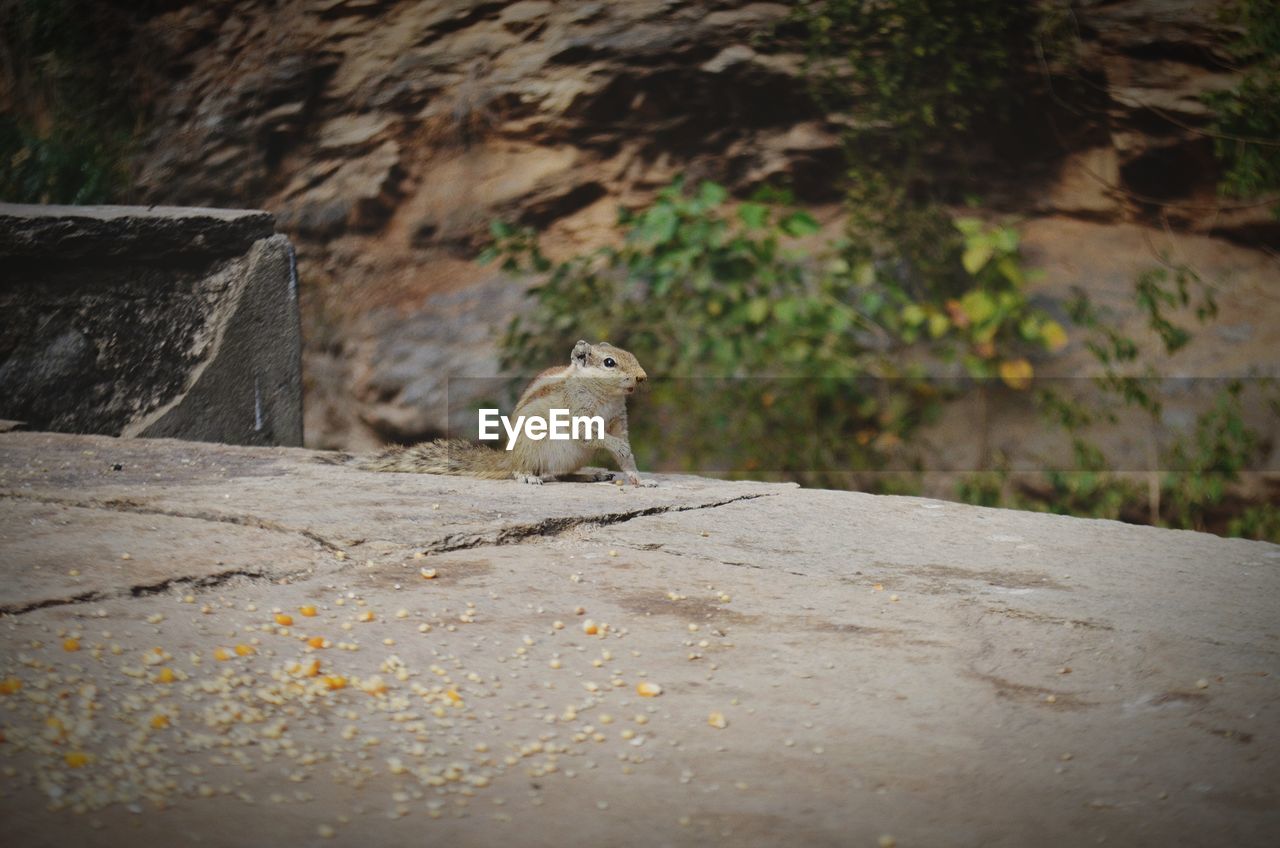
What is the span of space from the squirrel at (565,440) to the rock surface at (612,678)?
0.93m

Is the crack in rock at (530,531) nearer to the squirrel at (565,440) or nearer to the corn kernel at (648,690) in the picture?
the squirrel at (565,440)

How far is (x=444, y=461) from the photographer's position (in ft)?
15.4

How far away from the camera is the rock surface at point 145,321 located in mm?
5266

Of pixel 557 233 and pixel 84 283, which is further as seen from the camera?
pixel 557 233

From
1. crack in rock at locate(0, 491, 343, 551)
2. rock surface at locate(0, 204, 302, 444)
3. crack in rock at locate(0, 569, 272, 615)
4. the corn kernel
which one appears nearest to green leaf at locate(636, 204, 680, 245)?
rock surface at locate(0, 204, 302, 444)

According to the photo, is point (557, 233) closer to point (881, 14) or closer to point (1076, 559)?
point (881, 14)

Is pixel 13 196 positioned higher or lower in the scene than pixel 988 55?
lower

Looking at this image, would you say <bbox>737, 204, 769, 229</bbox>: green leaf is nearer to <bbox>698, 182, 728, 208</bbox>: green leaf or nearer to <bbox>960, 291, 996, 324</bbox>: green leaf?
<bbox>698, 182, 728, 208</bbox>: green leaf

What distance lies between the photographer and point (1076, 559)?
3348 millimetres

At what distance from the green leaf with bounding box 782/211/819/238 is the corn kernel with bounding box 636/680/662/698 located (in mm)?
4722

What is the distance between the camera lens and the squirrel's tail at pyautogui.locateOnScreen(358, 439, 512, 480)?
4652mm

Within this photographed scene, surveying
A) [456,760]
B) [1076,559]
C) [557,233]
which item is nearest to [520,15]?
[557,233]

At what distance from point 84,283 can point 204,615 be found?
3.40 metres

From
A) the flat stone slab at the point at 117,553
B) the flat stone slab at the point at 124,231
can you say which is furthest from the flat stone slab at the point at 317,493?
the flat stone slab at the point at 124,231
